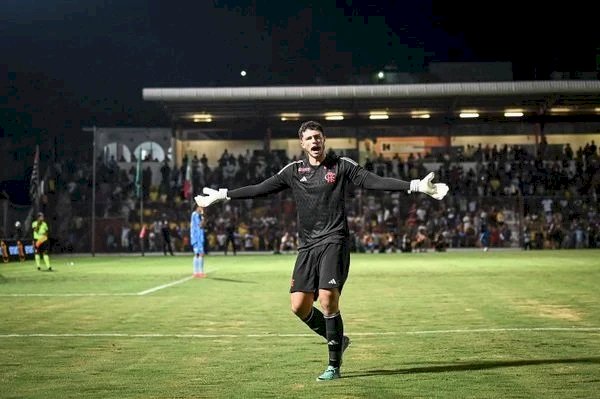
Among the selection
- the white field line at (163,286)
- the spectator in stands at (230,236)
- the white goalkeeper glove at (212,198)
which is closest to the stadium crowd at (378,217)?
Answer: the spectator in stands at (230,236)

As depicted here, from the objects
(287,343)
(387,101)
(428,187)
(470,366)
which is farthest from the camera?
(387,101)

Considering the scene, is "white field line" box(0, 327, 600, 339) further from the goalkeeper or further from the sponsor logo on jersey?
the sponsor logo on jersey

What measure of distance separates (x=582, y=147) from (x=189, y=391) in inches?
2232

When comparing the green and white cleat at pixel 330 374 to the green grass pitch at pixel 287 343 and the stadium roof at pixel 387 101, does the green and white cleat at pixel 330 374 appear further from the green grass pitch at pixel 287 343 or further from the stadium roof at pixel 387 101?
the stadium roof at pixel 387 101

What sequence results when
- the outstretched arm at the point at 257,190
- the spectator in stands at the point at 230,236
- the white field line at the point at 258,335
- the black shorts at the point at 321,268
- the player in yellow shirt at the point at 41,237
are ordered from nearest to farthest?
the black shorts at the point at 321,268 → the outstretched arm at the point at 257,190 → the white field line at the point at 258,335 → the player in yellow shirt at the point at 41,237 → the spectator in stands at the point at 230,236

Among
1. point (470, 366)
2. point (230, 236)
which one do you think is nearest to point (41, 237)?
point (230, 236)

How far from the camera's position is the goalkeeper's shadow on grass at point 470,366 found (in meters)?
8.50

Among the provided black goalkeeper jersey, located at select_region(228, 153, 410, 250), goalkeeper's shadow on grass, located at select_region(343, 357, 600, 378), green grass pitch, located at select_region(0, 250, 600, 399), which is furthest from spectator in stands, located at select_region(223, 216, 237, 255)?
black goalkeeper jersey, located at select_region(228, 153, 410, 250)

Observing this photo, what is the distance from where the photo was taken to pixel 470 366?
880cm

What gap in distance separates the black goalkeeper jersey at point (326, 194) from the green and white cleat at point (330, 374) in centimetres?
118

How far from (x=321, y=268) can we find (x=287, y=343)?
2974mm

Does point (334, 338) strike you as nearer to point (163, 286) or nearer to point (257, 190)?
point (257, 190)

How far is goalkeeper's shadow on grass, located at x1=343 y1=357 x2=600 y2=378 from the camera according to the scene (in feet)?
27.9

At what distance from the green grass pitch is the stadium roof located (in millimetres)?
32925
